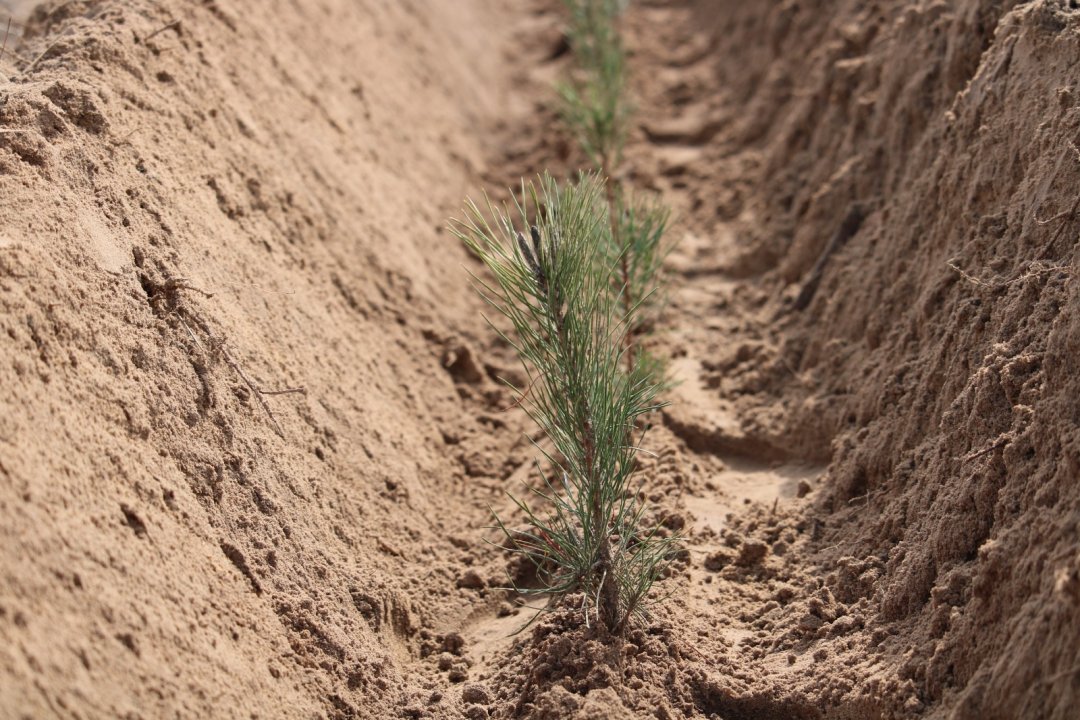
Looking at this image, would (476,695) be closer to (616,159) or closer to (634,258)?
(634,258)

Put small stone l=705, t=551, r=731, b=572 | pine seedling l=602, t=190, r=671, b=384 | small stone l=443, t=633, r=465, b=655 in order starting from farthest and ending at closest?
pine seedling l=602, t=190, r=671, b=384 < small stone l=705, t=551, r=731, b=572 < small stone l=443, t=633, r=465, b=655

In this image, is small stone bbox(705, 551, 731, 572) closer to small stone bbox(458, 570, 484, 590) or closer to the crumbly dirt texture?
the crumbly dirt texture

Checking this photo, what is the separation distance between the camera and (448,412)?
396cm

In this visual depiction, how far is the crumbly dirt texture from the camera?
2.41 metres

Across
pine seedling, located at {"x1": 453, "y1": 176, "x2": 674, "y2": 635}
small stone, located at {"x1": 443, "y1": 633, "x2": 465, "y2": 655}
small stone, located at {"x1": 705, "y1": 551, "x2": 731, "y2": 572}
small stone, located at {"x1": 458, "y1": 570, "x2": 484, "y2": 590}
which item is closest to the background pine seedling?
pine seedling, located at {"x1": 453, "y1": 176, "x2": 674, "y2": 635}

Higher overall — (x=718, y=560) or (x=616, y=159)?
(x=616, y=159)

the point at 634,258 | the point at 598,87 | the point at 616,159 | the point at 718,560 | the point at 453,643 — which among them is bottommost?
the point at 453,643

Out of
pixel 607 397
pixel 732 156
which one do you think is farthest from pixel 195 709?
pixel 732 156

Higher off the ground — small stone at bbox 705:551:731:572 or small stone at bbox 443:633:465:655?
small stone at bbox 705:551:731:572

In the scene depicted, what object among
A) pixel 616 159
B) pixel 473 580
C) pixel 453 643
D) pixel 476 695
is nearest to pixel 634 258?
pixel 616 159

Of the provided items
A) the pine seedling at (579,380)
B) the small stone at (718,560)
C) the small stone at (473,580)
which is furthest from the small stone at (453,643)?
the small stone at (718,560)

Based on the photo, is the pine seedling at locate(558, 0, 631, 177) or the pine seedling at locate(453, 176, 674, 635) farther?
the pine seedling at locate(558, 0, 631, 177)

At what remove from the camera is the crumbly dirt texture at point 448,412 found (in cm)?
241

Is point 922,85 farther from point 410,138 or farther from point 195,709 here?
point 195,709
